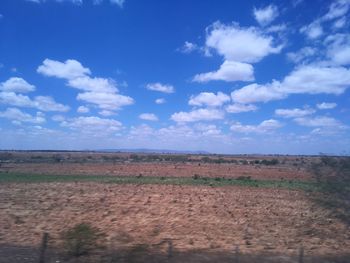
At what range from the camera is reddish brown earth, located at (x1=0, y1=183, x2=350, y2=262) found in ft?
71.1

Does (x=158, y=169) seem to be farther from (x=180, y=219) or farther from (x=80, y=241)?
(x=80, y=241)

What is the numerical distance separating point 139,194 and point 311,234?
18385mm

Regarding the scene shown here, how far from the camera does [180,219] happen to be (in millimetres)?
28125

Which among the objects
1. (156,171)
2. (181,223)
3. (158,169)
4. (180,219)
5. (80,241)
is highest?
(158,169)

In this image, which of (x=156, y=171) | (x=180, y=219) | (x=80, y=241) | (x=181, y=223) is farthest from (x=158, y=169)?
(x=80, y=241)

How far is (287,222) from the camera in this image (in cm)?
2764

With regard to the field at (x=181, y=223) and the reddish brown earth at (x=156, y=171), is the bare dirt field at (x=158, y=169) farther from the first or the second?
the field at (x=181, y=223)

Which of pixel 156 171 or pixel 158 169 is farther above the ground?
pixel 158 169

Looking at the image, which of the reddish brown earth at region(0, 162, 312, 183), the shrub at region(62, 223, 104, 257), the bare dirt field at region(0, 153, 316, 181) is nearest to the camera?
the shrub at region(62, 223, 104, 257)

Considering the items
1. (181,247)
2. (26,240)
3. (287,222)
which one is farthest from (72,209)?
(287,222)

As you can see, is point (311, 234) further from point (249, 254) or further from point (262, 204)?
Result: point (262, 204)

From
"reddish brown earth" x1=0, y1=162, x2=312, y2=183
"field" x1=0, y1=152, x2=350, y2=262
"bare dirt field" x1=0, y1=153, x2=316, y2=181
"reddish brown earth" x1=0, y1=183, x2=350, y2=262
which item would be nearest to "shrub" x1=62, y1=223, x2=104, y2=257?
"field" x1=0, y1=152, x2=350, y2=262

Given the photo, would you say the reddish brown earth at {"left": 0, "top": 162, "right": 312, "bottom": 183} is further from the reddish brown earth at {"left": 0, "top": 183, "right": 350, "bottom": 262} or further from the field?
the field

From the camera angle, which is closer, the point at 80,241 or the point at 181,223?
the point at 80,241
